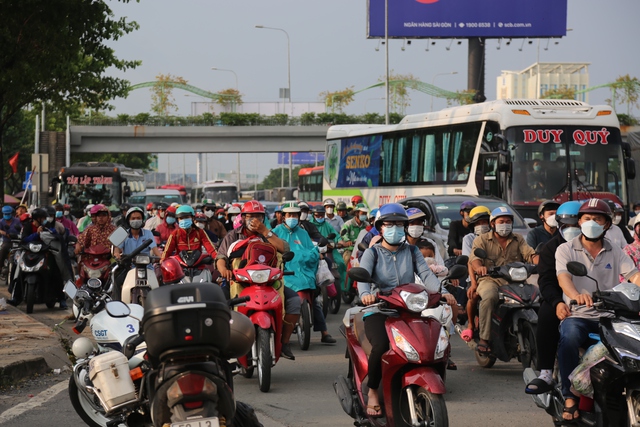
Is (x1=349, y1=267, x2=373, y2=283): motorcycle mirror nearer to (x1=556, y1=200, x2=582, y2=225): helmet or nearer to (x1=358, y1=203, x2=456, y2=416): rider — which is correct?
(x1=358, y1=203, x2=456, y2=416): rider

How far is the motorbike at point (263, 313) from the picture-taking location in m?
8.91

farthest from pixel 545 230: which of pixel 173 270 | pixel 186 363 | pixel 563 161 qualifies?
pixel 563 161

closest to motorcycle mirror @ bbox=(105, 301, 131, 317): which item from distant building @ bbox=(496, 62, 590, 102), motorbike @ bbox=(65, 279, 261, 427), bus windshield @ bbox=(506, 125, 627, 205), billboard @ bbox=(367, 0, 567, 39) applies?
motorbike @ bbox=(65, 279, 261, 427)

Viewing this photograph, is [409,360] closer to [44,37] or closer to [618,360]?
[618,360]

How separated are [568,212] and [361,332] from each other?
2264 mm

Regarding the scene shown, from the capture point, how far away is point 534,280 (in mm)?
10875

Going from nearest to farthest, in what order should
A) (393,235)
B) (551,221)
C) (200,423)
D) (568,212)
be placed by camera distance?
1. (200,423)
2. (393,235)
3. (568,212)
4. (551,221)

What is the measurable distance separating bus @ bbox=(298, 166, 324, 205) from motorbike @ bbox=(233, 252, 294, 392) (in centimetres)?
3668

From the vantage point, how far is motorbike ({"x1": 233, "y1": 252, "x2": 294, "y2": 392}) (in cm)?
891

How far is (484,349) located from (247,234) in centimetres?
264

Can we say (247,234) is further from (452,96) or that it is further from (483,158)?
(452,96)

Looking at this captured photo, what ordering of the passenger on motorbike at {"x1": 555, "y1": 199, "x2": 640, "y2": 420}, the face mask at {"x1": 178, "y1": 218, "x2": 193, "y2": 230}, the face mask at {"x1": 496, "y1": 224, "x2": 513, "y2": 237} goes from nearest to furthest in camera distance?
the passenger on motorbike at {"x1": 555, "y1": 199, "x2": 640, "y2": 420} < the face mask at {"x1": 496, "y1": 224, "x2": 513, "y2": 237} < the face mask at {"x1": 178, "y1": 218, "x2": 193, "y2": 230}

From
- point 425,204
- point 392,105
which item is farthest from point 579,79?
point 425,204

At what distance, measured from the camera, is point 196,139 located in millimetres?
58500
